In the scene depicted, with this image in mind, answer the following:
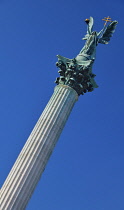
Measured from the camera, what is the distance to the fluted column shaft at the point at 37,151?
61.3 feet

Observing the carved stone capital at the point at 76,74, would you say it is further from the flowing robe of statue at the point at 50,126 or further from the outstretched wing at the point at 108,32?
the outstretched wing at the point at 108,32

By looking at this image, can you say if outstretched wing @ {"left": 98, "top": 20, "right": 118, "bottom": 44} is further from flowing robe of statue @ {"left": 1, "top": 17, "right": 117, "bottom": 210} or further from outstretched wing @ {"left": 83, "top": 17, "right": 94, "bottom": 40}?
outstretched wing @ {"left": 83, "top": 17, "right": 94, "bottom": 40}

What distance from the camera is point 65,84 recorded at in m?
24.2

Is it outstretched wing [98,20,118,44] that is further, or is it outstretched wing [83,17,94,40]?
outstretched wing [83,17,94,40]

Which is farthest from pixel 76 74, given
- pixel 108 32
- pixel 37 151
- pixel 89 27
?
pixel 89 27

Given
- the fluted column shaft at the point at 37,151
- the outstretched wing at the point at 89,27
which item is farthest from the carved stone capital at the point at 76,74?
the outstretched wing at the point at 89,27

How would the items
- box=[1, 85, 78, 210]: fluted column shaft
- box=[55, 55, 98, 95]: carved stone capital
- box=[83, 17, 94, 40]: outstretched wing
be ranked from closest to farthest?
box=[1, 85, 78, 210]: fluted column shaft < box=[55, 55, 98, 95]: carved stone capital < box=[83, 17, 94, 40]: outstretched wing

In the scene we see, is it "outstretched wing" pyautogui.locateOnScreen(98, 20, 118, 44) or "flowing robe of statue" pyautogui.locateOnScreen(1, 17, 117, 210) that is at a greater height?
"outstretched wing" pyautogui.locateOnScreen(98, 20, 118, 44)

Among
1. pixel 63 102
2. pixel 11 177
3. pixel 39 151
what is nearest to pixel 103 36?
pixel 63 102

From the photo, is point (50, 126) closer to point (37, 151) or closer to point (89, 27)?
point (37, 151)

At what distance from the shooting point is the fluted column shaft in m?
18.7

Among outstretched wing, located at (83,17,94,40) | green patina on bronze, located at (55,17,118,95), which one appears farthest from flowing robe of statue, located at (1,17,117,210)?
outstretched wing, located at (83,17,94,40)

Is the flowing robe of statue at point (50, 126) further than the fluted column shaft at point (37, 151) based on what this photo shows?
Yes

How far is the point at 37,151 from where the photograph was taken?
803 inches
